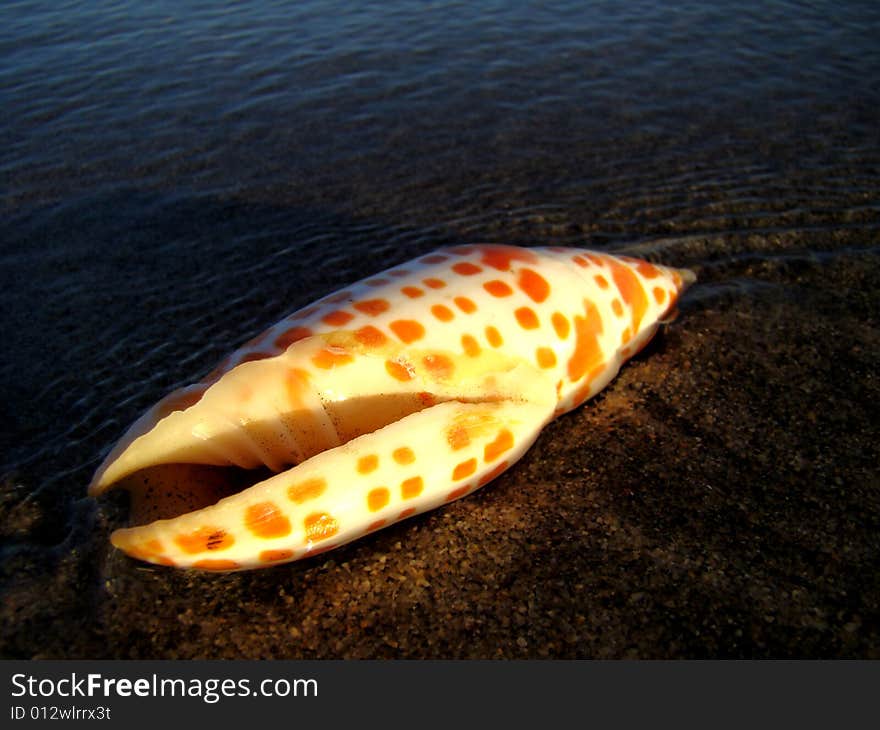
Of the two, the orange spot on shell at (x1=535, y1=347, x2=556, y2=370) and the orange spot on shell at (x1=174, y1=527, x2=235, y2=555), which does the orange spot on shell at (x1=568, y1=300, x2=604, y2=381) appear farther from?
Answer: the orange spot on shell at (x1=174, y1=527, x2=235, y2=555)

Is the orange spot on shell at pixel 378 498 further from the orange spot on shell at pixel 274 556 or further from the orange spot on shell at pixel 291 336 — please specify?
the orange spot on shell at pixel 291 336

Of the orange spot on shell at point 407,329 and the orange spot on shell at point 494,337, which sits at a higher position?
the orange spot on shell at point 407,329

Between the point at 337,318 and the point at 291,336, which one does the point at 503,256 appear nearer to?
the point at 337,318

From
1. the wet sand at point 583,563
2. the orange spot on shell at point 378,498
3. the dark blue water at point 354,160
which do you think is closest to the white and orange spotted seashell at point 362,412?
the orange spot on shell at point 378,498

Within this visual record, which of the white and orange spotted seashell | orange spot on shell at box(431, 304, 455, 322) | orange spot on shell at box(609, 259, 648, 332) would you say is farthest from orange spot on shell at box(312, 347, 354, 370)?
orange spot on shell at box(609, 259, 648, 332)

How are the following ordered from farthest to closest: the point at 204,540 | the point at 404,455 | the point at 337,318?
the point at 337,318, the point at 404,455, the point at 204,540

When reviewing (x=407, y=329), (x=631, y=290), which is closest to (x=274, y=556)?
(x=407, y=329)

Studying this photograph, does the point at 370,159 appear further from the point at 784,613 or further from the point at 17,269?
the point at 784,613
